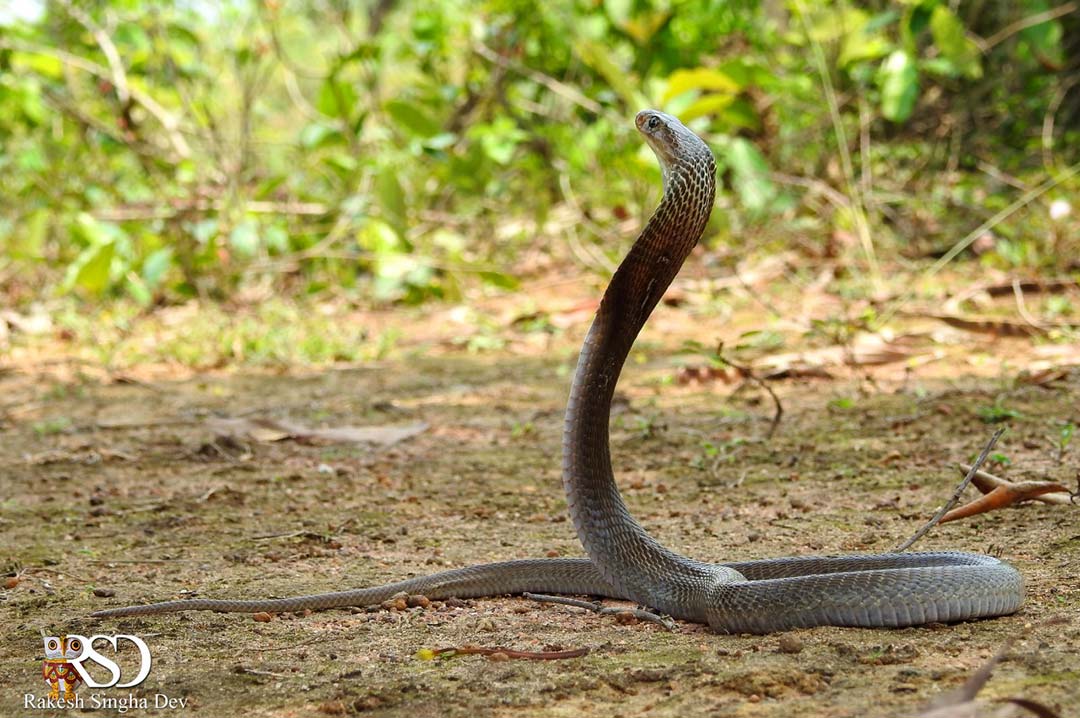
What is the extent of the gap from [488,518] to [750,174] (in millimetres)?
4899

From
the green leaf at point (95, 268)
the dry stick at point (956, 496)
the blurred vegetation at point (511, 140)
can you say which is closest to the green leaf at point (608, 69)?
the blurred vegetation at point (511, 140)

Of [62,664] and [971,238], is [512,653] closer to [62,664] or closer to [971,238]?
[62,664]

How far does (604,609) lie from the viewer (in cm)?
292

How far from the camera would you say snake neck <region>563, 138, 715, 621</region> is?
8.77 feet

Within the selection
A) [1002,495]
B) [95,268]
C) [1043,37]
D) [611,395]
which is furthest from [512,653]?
[1043,37]

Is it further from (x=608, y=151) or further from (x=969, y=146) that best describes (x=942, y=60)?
(x=608, y=151)

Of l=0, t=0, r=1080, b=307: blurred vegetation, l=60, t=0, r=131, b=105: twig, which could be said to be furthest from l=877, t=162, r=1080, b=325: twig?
l=60, t=0, r=131, b=105: twig

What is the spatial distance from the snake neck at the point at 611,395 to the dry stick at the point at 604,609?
0.03 m

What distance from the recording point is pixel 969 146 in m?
9.07

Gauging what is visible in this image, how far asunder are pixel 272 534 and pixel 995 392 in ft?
9.68

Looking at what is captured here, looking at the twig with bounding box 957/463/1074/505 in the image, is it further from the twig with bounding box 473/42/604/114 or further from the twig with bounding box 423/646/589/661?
the twig with bounding box 473/42/604/114

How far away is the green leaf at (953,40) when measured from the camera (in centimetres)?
737


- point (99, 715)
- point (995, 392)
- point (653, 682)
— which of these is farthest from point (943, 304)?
point (99, 715)

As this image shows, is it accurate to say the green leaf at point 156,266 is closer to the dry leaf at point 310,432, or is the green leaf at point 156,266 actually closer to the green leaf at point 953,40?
the dry leaf at point 310,432
